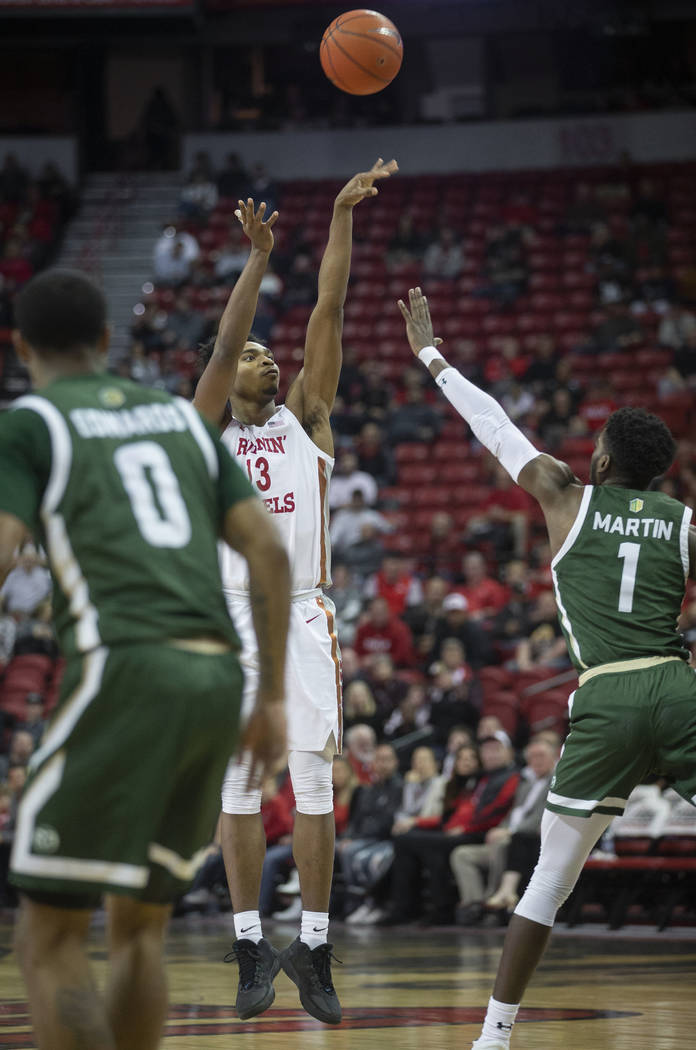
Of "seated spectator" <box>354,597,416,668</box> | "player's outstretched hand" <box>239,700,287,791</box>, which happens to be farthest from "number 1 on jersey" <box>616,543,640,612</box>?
"seated spectator" <box>354,597,416,668</box>

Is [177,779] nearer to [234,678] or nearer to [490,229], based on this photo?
[234,678]

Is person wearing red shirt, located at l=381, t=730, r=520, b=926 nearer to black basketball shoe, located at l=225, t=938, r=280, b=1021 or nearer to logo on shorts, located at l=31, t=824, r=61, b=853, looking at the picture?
black basketball shoe, located at l=225, t=938, r=280, b=1021

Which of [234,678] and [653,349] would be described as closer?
[234,678]

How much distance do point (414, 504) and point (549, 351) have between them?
2878 mm

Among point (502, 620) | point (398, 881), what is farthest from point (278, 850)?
point (502, 620)

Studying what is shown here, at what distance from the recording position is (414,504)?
18.0 metres

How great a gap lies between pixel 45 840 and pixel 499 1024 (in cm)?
240

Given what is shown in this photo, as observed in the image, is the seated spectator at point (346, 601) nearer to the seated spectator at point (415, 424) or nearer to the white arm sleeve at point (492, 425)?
the seated spectator at point (415, 424)

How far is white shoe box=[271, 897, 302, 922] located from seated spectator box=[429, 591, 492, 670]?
2.81 meters

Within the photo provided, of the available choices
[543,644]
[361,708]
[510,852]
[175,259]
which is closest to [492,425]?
[510,852]

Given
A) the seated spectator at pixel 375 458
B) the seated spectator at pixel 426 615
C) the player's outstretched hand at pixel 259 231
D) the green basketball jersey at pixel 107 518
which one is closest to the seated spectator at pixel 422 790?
the seated spectator at pixel 426 615

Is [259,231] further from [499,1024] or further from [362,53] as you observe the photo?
[499,1024]

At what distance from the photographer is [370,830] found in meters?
12.4

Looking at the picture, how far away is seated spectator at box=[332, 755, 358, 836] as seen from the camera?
1269 centimetres
